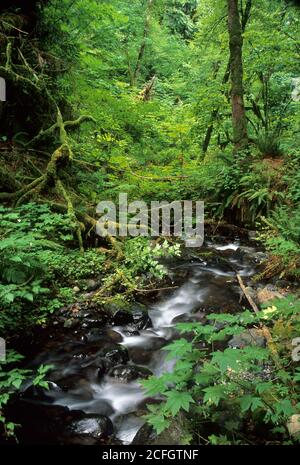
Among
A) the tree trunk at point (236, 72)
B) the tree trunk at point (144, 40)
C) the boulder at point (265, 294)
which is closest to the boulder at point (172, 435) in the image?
the boulder at point (265, 294)

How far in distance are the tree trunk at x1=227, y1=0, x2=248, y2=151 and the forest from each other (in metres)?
0.05

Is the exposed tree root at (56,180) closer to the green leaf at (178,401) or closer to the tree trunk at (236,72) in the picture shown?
the green leaf at (178,401)

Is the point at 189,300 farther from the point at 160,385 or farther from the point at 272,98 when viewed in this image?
the point at 272,98

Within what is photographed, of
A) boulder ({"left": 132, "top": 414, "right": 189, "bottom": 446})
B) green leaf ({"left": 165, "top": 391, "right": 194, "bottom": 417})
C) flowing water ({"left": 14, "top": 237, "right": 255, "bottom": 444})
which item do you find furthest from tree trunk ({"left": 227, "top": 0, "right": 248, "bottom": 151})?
green leaf ({"left": 165, "top": 391, "right": 194, "bottom": 417})

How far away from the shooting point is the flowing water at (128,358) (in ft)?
11.3

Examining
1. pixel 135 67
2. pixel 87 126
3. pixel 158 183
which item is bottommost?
pixel 158 183

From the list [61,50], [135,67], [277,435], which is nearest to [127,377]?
[277,435]

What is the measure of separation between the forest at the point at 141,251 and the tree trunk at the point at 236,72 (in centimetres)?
5

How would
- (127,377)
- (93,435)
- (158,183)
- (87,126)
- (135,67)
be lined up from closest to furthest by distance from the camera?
(93,435), (127,377), (87,126), (158,183), (135,67)

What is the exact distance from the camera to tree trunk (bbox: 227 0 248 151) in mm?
8906

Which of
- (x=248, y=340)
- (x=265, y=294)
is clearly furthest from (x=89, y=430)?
(x=265, y=294)

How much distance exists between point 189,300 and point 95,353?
1.90 metres

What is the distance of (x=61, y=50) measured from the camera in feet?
23.3

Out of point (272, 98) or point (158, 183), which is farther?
point (272, 98)
